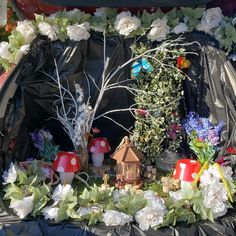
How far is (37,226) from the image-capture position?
3.94 m

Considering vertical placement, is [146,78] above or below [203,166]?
above

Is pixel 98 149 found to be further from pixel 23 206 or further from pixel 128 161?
pixel 23 206

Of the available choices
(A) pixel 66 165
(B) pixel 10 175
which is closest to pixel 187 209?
(A) pixel 66 165

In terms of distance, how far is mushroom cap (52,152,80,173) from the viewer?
456 cm

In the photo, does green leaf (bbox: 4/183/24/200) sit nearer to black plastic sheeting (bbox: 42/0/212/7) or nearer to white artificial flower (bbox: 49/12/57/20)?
white artificial flower (bbox: 49/12/57/20)

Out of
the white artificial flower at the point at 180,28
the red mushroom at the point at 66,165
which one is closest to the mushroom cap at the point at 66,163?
the red mushroom at the point at 66,165

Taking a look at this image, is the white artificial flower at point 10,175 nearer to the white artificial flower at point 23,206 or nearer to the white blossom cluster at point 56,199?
the white artificial flower at point 23,206

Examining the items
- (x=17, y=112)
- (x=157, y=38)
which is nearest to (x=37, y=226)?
(x=17, y=112)

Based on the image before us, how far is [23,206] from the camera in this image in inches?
155

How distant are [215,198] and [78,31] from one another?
1.94 metres

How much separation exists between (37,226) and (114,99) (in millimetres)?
1678

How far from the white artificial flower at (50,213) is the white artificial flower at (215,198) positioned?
120cm

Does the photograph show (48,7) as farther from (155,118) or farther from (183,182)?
(183,182)

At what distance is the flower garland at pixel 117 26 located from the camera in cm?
462
